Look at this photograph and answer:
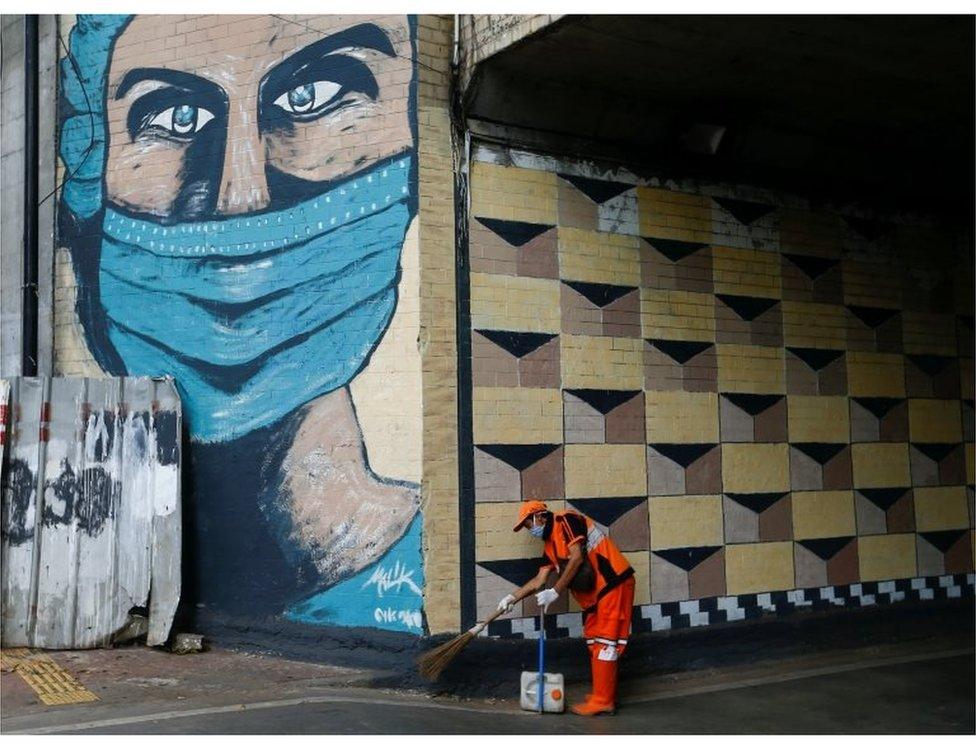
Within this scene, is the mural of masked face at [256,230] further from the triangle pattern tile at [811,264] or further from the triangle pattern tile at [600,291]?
Result: the triangle pattern tile at [811,264]

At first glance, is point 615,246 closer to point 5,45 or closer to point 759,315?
point 759,315

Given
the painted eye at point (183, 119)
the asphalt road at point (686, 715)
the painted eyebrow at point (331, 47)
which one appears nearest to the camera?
the asphalt road at point (686, 715)

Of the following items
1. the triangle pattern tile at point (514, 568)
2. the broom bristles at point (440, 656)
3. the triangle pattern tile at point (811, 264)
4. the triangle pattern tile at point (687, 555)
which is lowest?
the broom bristles at point (440, 656)

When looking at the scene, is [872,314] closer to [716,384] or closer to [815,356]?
[815,356]

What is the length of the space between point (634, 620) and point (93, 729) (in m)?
4.08

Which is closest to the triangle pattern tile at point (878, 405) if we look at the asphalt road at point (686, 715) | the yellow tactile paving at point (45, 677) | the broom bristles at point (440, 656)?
the asphalt road at point (686, 715)

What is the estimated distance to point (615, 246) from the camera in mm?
8820

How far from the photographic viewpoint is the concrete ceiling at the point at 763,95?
737cm

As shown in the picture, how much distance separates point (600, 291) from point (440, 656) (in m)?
3.10

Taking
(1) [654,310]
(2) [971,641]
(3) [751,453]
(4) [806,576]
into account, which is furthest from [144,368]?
(2) [971,641]

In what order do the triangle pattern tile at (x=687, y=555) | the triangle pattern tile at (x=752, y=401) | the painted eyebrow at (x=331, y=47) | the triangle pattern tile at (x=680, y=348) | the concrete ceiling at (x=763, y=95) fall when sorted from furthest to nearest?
the triangle pattern tile at (x=752, y=401) < the triangle pattern tile at (x=680, y=348) < the triangle pattern tile at (x=687, y=555) < the painted eyebrow at (x=331, y=47) < the concrete ceiling at (x=763, y=95)

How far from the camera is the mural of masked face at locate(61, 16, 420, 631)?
8273mm

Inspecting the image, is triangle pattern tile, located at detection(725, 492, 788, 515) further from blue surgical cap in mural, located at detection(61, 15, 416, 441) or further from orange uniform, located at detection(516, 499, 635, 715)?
blue surgical cap in mural, located at detection(61, 15, 416, 441)

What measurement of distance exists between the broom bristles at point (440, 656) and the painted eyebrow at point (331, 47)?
173 inches
